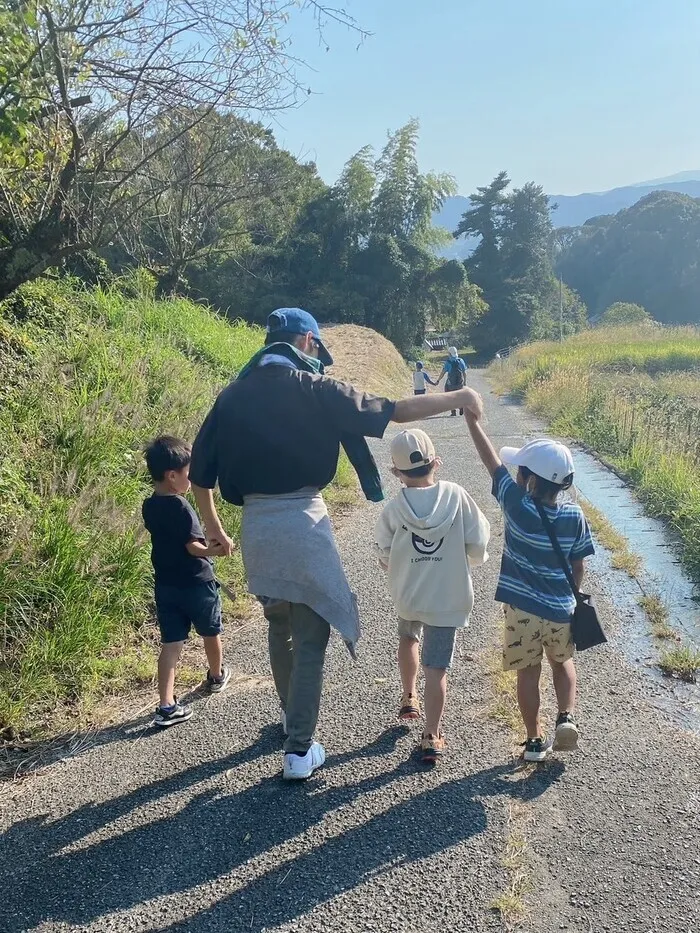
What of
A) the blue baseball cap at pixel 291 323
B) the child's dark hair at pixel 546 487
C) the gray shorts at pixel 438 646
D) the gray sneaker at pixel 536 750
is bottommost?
the gray sneaker at pixel 536 750

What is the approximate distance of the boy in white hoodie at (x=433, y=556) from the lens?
125 inches

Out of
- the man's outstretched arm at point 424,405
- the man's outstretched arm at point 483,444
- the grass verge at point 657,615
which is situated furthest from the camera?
the grass verge at point 657,615

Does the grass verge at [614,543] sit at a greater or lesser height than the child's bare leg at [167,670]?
lesser

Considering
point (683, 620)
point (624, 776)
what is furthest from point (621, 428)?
point (624, 776)

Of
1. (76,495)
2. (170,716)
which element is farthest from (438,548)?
(76,495)

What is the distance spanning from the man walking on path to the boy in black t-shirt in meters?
0.43

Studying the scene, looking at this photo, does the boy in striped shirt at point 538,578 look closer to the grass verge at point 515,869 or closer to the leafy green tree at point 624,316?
the grass verge at point 515,869

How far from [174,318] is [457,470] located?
4.72 m

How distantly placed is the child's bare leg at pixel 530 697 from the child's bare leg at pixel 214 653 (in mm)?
1632

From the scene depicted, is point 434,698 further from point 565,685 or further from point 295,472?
point 295,472

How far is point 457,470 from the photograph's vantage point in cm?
973

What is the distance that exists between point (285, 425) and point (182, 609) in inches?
51.5

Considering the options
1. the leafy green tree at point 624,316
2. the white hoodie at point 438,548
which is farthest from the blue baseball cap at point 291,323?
the leafy green tree at point 624,316

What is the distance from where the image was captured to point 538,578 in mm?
3111
